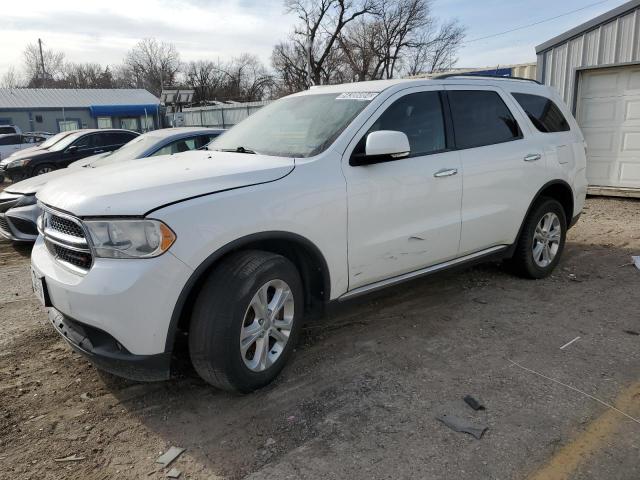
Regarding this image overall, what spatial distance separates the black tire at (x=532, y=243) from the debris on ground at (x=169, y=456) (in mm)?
3650

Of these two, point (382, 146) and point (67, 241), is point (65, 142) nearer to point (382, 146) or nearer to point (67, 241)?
point (67, 241)

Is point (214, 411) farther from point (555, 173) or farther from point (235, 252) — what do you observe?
point (555, 173)

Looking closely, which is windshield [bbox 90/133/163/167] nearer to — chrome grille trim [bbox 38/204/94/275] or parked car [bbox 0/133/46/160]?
chrome grille trim [bbox 38/204/94/275]

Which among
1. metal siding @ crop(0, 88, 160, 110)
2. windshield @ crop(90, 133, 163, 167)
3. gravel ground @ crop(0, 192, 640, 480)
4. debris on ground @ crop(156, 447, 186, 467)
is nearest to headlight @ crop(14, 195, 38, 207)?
windshield @ crop(90, 133, 163, 167)

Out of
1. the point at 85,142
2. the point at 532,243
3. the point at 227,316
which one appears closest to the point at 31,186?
the point at 227,316

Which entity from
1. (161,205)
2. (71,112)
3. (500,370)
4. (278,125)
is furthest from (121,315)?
(71,112)

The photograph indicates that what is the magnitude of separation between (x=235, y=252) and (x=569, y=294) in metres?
3.44

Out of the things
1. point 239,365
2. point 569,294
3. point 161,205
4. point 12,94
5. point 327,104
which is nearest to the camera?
point 161,205

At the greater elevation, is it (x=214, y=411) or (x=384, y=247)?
(x=384, y=247)

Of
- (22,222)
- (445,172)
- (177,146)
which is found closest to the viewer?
(445,172)

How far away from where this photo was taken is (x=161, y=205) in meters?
2.63

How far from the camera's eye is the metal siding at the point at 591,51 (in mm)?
9008

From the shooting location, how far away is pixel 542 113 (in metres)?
5.05

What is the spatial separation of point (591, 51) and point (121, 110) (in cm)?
4383
